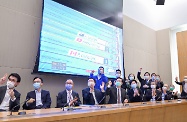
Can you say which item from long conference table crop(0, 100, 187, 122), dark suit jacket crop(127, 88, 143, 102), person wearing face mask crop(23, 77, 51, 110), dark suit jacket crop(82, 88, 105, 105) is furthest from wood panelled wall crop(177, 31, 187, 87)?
person wearing face mask crop(23, 77, 51, 110)

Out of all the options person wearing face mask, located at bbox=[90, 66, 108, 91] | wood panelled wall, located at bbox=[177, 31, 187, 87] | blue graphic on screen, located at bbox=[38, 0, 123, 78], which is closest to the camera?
blue graphic on screen, located at bbox=[38, 0, 123, 78]

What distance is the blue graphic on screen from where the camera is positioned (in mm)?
3260

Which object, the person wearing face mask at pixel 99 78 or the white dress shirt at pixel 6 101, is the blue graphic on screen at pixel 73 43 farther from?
the white dress shirt at pixel 6 101

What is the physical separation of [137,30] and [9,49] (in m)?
4.20

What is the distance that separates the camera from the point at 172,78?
6.34 m

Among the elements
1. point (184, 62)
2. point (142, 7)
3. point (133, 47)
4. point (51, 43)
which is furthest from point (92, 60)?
point (184, 62)

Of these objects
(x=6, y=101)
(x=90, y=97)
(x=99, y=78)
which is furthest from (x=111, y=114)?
(x=99, y=78)

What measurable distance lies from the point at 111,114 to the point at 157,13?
611cm

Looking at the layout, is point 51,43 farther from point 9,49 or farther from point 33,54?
point 9,49

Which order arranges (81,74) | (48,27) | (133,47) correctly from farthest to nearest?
(133,47) < (81,74) < (48,27)

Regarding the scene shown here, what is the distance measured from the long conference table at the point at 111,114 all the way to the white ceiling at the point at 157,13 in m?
3.78

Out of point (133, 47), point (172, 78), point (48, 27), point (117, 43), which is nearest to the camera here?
point (48, 27)

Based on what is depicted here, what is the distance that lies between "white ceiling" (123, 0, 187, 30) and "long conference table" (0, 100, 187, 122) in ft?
12.4

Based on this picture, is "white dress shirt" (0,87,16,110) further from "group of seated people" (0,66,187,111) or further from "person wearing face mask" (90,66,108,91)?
"person wearing face mask" (90,66,108,91)
